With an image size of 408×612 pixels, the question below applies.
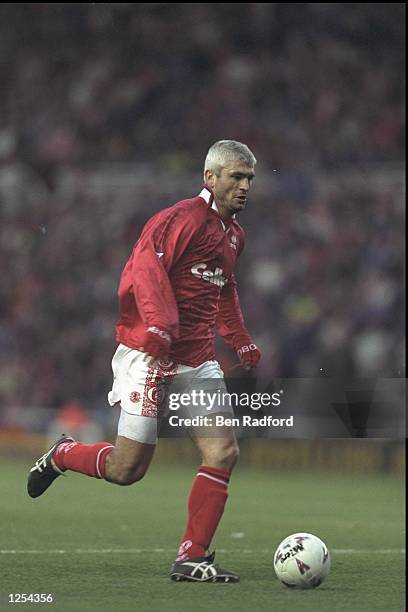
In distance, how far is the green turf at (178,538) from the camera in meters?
5.29

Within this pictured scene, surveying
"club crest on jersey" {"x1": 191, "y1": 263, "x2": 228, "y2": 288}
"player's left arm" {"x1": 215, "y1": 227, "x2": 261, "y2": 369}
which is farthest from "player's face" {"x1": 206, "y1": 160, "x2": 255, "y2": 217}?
"player's left arm" {"x1": 215, "y1": 227, "x2": 261, "y2": 369}

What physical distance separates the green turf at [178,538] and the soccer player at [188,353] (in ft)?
1.17

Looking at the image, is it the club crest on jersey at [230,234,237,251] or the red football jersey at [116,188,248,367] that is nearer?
the red football jersey at [116,188,248,367]

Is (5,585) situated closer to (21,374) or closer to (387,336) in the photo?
(387,336)

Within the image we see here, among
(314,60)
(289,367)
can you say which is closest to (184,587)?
(289,367)

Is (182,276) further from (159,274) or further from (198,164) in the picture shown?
(198,164)

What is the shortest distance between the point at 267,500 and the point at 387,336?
13.9 ft

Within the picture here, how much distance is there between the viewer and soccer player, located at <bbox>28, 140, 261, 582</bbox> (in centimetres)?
574

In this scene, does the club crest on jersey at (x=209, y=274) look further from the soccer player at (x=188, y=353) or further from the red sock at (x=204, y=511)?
the red sock at (x=204, y=511)

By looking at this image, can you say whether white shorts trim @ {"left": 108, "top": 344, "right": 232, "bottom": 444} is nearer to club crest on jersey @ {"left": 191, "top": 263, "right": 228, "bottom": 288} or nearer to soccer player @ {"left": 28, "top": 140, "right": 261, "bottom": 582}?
soccer player @ {"left": 28, "top": 140, "right": 261, "bottom": 582}

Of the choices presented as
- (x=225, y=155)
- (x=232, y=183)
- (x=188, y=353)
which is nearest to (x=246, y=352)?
(x=188, y=353)

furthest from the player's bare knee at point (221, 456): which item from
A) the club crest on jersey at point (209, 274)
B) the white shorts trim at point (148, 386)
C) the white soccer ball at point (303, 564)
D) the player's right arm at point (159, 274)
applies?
the club crest on jersey at point (209, 274)

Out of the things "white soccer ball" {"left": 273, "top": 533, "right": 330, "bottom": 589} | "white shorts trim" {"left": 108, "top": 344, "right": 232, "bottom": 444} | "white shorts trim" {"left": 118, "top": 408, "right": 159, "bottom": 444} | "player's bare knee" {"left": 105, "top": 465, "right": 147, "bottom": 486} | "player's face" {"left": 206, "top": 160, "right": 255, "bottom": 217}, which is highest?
"player's face" {"left": 206, "top": 160, "right": 255, "bottom": 217}

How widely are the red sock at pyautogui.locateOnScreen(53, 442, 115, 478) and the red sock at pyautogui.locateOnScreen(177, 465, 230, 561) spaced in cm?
43
